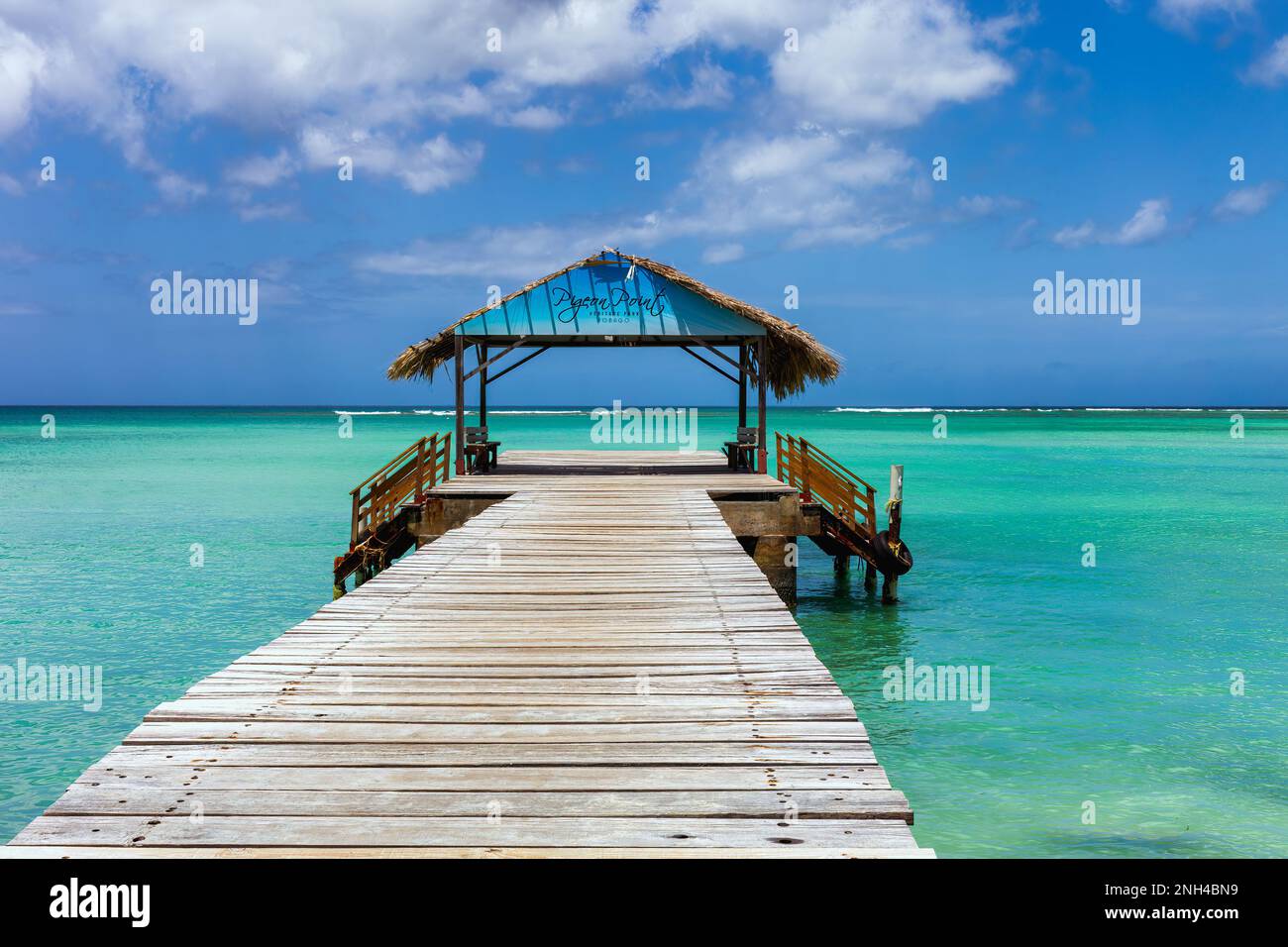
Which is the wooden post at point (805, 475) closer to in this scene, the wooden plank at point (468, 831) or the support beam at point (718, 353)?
the support beam at point (718, 353)

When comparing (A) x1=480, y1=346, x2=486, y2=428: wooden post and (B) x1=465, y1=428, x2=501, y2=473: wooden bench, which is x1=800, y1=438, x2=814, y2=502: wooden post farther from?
(A) x1=480, y1=346, x2=486, y2=428: wooden post

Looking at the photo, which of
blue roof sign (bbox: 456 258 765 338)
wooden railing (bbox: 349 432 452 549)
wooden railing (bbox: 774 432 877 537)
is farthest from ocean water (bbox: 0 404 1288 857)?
blue roof sign (bbox: 456 258 765 338)

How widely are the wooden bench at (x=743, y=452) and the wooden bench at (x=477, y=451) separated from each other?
445 cm

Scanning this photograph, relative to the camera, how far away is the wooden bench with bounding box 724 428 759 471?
61.9 feet

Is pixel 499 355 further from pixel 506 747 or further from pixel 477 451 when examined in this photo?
pixel 506 747

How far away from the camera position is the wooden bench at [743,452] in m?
18.9

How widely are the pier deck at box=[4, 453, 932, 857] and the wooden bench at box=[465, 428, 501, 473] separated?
10.9m

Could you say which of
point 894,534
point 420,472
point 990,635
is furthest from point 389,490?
point 990,635

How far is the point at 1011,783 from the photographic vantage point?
27.3 feet
